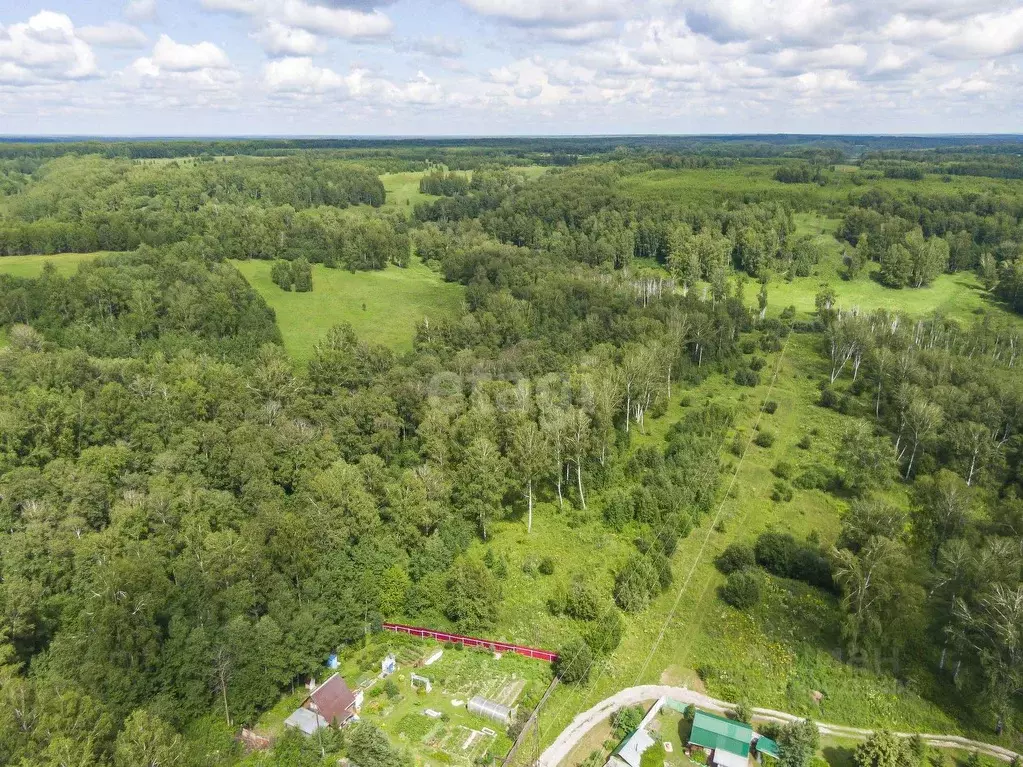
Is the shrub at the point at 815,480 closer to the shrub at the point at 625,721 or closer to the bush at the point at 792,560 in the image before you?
the bush at the point at 792,560

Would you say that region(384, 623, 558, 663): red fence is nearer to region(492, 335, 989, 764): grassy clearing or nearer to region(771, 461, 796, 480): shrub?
region(492, 335, 989, 764): grassy clearing

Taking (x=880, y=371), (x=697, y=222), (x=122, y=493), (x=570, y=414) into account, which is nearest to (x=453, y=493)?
(x=570, y=414)

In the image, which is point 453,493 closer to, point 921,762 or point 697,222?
point 921,762

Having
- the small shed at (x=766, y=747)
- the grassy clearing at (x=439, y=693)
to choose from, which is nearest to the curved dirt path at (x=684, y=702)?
the small shed at (x=766, y=747)

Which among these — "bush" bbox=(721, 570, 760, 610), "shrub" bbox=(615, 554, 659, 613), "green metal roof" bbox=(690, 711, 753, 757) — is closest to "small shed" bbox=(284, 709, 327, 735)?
"green metal roof" bbox=(690, 711, 753, 757)

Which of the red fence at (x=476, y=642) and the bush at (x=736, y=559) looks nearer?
the red fence at (x=476, y=642)
